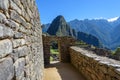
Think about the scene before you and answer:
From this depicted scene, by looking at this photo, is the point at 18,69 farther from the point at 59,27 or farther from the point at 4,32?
the point at 59,27

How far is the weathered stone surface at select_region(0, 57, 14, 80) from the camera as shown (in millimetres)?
1670

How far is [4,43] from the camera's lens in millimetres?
1785

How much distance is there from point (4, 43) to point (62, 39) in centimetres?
1391

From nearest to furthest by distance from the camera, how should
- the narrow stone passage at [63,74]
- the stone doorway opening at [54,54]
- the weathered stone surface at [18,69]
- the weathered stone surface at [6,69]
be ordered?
the weathered stone surface at [6,69] < the weathered stone surface at [18,69] < the narrow stone passage at [63,74] < the stone doorway opening at [54,54]

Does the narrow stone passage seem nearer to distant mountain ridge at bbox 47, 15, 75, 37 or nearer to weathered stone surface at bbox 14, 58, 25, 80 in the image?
weathered stone surface at bbox 14, 58, 25, 80

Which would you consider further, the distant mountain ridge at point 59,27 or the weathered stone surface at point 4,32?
the distant mountain ridge at point 59,27

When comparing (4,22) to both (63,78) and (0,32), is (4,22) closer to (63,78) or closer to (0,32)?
(0,32)

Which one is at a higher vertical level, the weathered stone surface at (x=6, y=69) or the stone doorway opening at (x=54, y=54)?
the weathered stone surface at (x=6, y=69)

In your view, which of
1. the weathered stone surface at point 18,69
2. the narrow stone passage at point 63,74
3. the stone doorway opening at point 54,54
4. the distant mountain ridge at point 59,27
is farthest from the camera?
the distant mountain ridge at point 59,27

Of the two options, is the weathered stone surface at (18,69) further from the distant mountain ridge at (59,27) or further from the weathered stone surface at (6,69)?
the distant mountain ridge at (59,27)

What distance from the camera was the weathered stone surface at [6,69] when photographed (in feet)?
5.48

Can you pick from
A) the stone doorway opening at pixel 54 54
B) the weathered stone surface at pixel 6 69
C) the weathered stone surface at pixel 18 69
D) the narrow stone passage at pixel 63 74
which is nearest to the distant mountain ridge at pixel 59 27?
the stone doorway opening at pixel 54 54

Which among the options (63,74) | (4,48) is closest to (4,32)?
(4,48)

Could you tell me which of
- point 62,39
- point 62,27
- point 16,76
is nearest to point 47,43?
point 62,39
